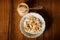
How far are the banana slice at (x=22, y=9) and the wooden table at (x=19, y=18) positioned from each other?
0.03 meters

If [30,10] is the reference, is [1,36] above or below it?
below

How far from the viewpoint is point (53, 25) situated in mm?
1246

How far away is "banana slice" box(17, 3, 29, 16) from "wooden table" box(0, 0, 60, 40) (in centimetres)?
3

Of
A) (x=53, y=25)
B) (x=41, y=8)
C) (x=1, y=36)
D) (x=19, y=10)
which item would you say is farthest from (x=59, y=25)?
(x=1, y=36)

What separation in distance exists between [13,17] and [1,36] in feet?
0.56

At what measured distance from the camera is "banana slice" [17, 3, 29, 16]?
4.17ft

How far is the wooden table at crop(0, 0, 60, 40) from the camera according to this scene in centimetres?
124

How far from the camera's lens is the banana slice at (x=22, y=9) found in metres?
1.27

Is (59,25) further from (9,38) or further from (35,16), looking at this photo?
(9,38)

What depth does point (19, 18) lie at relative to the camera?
1275mm

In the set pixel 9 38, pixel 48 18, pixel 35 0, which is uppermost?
pixel 35 0

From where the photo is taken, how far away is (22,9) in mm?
1282

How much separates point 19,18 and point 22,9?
0.07 meters

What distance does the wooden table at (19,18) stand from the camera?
124 centimetres
